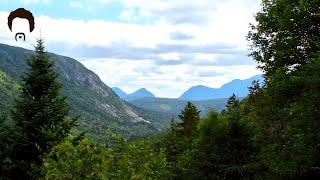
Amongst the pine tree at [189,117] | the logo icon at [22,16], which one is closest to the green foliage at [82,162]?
the logo icon at [22,16]

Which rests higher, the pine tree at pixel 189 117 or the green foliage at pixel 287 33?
the green foliage at pixel 287 33

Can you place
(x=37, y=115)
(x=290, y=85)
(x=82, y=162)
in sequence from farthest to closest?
(x=37, y=115) → (x=290, y=85) → (x=82, y=162)

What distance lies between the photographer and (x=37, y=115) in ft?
92.0

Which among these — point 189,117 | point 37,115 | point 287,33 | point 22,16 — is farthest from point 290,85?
point 189,117

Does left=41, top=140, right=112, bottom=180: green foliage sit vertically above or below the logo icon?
below

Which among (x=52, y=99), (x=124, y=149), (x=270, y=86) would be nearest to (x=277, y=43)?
(x=270, y=86)

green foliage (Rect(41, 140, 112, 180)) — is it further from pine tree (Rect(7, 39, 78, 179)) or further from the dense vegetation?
pine tree (Rect(7, 39, 78, 179))

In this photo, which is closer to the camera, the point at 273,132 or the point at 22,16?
the point at 22,16

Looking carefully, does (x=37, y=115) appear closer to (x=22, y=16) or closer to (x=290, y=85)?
(x=290, y=85)

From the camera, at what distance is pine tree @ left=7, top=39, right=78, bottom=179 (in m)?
28.2

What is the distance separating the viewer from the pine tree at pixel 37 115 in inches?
1109

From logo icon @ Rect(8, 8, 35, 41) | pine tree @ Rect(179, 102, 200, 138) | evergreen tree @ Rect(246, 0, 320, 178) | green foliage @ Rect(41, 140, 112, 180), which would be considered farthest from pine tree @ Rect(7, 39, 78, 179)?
pine tree @ Rect(179, 102, 200, 138)

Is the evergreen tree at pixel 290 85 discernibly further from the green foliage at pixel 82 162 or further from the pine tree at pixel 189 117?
the pine tree at pixel 189 117

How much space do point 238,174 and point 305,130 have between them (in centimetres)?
1241
